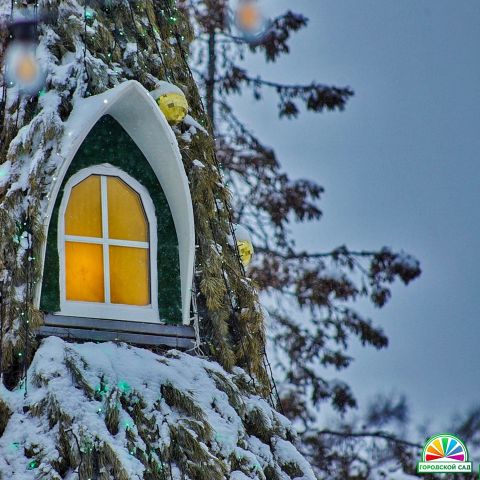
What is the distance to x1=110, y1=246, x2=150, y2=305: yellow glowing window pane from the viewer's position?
6.04m

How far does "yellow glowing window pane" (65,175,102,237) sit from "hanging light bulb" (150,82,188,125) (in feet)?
2.07

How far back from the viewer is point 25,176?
5.91 meters

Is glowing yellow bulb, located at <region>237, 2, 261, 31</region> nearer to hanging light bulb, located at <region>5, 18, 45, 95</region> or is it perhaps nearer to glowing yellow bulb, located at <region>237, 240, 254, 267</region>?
glowing yellow bulb, located at <region>237, 240, 254, 267</region>

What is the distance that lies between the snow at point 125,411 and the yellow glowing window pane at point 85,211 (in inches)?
23.7

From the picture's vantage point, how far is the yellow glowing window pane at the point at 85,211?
19.7 ft

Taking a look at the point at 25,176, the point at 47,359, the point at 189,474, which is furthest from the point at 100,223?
the point at 189,474

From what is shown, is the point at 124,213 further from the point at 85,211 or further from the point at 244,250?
the point at 244,250

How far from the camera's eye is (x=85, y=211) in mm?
6047

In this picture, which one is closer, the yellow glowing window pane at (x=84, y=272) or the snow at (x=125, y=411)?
the snow at (x=125, y=411)

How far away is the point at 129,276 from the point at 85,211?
0.39 metres

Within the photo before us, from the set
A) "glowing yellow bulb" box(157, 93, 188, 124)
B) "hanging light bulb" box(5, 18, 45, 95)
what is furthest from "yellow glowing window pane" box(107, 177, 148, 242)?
"hanging light bulb" box(5, 18, 45, 95)
